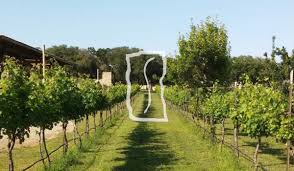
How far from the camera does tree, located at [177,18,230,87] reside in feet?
115

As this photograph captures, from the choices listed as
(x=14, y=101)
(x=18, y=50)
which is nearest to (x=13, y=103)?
(x=14, y=101)

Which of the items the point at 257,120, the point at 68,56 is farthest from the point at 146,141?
the point at 68,56

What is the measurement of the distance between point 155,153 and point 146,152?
498 mm

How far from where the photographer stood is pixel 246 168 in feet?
58.4

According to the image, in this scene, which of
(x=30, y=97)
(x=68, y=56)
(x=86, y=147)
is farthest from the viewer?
(x=68, y=56)

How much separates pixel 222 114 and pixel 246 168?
607 cm

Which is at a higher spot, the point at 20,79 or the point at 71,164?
the point at 20,79

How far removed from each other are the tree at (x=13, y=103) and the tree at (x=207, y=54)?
71.3 ft

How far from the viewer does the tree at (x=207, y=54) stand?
35.1 m

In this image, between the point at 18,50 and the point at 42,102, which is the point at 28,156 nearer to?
the point at 42,102

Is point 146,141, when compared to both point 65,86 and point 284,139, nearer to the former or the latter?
point 65,86

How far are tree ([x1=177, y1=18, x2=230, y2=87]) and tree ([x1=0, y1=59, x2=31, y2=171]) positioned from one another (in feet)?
71.3

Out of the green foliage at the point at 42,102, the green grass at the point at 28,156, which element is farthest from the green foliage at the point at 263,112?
the green grass at the point at 28,156

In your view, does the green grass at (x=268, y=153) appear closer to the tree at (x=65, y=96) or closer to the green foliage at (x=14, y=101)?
the tree at (x=65, y=96)
